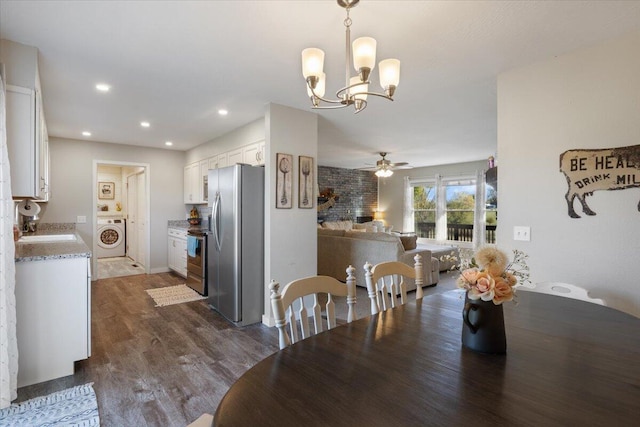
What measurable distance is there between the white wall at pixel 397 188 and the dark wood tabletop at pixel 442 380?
7.56m

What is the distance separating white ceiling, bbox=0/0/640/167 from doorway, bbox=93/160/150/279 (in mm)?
2709

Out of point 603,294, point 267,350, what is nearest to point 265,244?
point 267,350

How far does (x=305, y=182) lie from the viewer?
152 inches

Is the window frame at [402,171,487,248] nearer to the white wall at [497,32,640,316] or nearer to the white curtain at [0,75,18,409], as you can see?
the white wall at [497,32,640,316]

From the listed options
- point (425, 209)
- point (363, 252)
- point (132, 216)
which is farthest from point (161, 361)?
point (425, 209)

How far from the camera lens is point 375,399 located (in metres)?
0.87

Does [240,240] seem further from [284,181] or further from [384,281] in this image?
[384,281]

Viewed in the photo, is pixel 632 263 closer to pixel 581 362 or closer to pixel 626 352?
pixel 626 352

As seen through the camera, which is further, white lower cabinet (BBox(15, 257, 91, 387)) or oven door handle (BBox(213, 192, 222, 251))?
oven door handle (BBox(213, 192, 222, 251))

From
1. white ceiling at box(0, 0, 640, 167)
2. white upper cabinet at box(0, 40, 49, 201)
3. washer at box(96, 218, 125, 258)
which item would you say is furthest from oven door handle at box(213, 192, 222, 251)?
washer at box(96, 218, 125, 258)

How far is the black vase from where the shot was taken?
3.72 ft

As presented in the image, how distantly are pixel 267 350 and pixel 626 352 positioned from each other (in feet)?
8.29

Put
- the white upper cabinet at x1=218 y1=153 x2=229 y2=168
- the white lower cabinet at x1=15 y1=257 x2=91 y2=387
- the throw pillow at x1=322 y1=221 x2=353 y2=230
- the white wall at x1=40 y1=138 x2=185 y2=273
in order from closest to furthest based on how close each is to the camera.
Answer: the white lower cabinet at x1=15 y1=257 x2=91 y2=387 < the white upper cabinet at x1=218 y1=153 x2=229 y2=168 < the white wall at x1=40 y1=138 x2=185 y2=273 < the throw pillow at x1=322 y1=221 x2=353 y2=230

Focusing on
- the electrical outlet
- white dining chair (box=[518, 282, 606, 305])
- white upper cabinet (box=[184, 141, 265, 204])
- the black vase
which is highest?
white upper cabinet (box=[184, 141, 265, 204])
